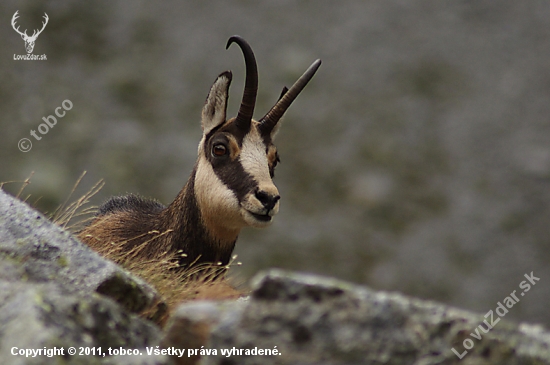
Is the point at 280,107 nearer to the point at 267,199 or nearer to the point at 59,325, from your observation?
the point at 267,199

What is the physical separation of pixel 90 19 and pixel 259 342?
38466mm

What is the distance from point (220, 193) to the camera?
6.92m

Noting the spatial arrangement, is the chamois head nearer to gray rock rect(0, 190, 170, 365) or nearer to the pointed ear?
the pointed ear

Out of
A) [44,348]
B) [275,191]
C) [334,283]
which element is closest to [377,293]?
[334,283]

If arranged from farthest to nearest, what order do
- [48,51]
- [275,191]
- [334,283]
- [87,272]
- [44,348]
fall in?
[48,51] < [275,191] < [87,272] < [334,283] < [44,348]

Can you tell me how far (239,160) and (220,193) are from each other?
415 mm

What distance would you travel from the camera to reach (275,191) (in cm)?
673

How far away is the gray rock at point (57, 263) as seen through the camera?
423 centimetres

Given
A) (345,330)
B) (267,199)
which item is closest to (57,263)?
(345,330)

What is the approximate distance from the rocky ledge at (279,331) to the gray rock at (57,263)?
0.74 meters

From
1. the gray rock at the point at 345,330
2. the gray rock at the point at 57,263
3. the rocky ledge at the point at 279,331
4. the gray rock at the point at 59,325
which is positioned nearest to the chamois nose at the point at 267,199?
the gray rock at the point at 57,263

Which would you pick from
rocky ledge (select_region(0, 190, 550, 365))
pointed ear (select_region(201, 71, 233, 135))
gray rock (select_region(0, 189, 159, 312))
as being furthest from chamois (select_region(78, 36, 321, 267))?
rocky ledge (select_region(0, 190, 550, 365))

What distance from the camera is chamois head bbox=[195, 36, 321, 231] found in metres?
6.75

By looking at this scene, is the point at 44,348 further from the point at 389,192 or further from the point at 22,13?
the point at 22,13
